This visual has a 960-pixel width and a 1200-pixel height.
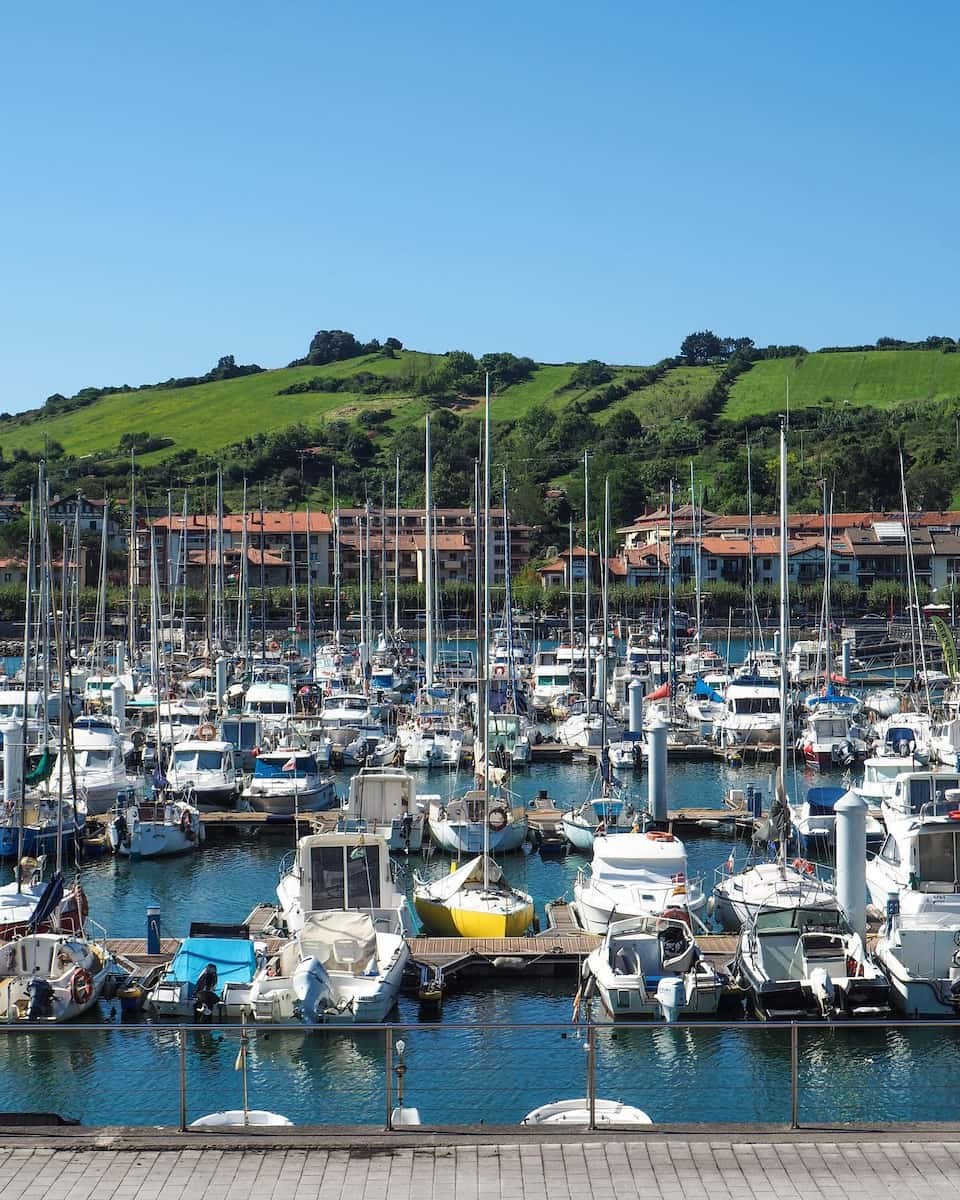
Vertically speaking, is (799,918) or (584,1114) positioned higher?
(799,918)

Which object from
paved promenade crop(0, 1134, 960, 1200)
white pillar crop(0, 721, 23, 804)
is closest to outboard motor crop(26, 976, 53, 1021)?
paved promenade crop(0, 1134, 960, 1200)

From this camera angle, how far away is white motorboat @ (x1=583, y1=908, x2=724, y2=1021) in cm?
2434

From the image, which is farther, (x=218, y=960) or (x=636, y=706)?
(x=636, y=706)

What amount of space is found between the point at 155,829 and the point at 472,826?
797 centimetres

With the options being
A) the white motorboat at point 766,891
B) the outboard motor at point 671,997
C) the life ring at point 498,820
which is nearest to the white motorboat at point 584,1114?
the outboard motor at point 671,997

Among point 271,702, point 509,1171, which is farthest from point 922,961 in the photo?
point 271,702

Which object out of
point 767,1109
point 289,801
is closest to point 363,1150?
point 767,1109

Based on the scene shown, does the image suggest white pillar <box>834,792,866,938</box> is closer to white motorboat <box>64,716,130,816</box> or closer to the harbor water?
the harbor water

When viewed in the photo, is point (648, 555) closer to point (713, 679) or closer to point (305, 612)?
point (305, 612)

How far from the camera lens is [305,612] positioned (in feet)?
431

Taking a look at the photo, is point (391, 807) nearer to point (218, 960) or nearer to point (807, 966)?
point (218, 960)

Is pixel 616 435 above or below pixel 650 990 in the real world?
above

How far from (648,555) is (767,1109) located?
4787 inches

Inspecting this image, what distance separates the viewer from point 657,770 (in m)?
40.3
